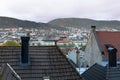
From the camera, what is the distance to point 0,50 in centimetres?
1406

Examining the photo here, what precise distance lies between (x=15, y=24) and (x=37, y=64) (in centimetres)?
15689

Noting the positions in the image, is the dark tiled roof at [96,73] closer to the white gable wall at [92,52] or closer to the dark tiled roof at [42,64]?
the dark tiled roof at [42,64]

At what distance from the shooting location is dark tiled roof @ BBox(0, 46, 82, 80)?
13320 millimetres

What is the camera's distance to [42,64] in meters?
13.7

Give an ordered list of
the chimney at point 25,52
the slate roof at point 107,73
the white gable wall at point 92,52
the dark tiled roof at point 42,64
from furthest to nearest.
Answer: the white gable wall at point 92,52 → the slate roof at point 107,73 → the chimney at point 25,52 → the dark tiled roof at point 42,64

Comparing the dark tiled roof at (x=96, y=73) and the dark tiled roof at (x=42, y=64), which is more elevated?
the dark tiled roof at (x=42, y=64)

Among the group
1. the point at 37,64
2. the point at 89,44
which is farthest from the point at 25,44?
the point at 89,44

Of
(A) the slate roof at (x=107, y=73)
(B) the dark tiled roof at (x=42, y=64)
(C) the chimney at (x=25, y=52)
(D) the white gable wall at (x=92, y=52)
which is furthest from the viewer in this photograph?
(D) the white gable wall at (x=92, y=52)

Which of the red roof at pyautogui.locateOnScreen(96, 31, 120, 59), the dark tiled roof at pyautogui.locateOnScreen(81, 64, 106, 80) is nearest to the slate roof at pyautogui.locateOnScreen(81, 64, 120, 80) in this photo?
the dark tiled roof at pyautogui.locateOnScreen(81, 64, 106, 80)

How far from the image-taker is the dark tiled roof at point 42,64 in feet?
43.7

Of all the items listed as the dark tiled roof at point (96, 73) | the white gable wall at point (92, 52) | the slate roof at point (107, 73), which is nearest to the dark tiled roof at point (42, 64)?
the slate roof at point (107, 73)

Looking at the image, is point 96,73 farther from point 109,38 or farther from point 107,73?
point 109,38

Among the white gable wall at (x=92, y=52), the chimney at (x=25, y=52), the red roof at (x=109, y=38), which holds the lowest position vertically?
the white gable wall at (x=92, y=52)

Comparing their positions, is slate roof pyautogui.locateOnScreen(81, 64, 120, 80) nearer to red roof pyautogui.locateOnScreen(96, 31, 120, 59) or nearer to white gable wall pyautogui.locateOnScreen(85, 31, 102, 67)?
white gable wall pyautogui.locateOnScreen(85, 31, 102, 67)
